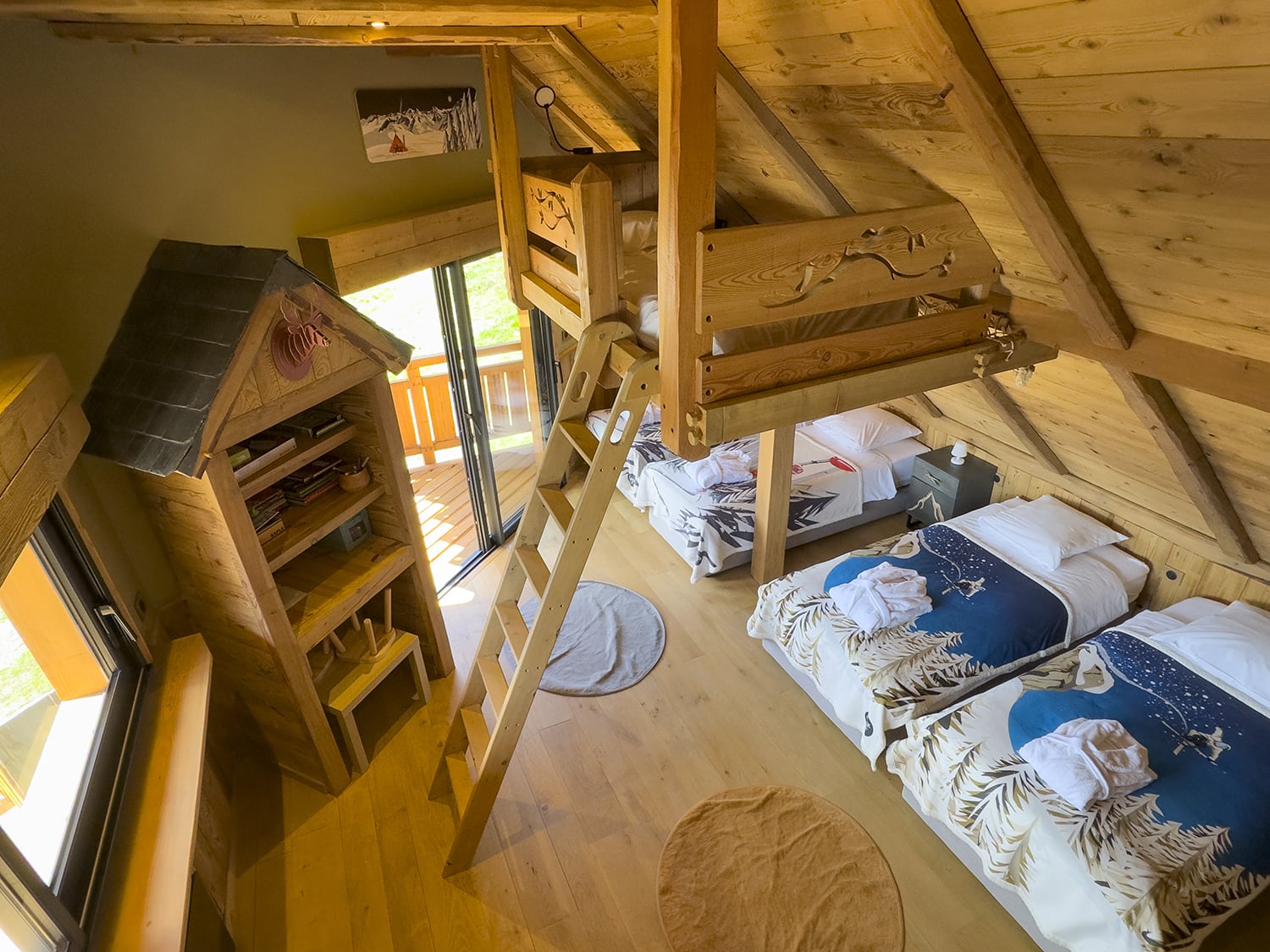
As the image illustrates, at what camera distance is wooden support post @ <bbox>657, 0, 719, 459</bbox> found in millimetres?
1395

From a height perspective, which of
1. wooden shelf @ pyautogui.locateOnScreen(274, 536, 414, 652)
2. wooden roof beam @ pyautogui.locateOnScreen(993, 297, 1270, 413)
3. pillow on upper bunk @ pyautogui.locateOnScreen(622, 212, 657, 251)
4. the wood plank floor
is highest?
pillow on upper bunk @ pyautogui.locateOnScreen(622, 212, 657, 251)

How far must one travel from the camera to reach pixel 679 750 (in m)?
3.05

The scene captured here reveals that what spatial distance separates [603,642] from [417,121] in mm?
2681

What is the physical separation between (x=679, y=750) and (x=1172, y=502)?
254cm

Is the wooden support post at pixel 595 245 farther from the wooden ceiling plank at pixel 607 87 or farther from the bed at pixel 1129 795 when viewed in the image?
the bed at pixel 1129 795

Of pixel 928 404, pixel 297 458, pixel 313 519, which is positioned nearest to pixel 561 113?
pixel 297 458

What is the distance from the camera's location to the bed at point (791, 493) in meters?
3.96

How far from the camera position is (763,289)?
1685 millimetres

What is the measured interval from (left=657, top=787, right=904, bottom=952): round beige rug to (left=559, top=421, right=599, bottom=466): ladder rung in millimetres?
1592

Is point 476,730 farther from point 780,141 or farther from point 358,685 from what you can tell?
point 780,141

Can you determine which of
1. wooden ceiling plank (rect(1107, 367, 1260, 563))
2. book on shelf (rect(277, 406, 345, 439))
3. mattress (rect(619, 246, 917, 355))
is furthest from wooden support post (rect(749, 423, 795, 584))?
book on shelf (rect(277, 406, 345, 439))

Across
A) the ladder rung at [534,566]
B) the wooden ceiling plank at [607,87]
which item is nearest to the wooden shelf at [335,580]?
the ladder rung at [534,566]

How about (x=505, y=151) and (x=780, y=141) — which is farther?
(x=505, y=151)

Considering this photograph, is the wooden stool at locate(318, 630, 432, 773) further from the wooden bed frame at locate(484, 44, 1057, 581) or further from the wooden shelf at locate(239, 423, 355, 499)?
the wooden bed frame at locate(484, 44, 1057, 581)
